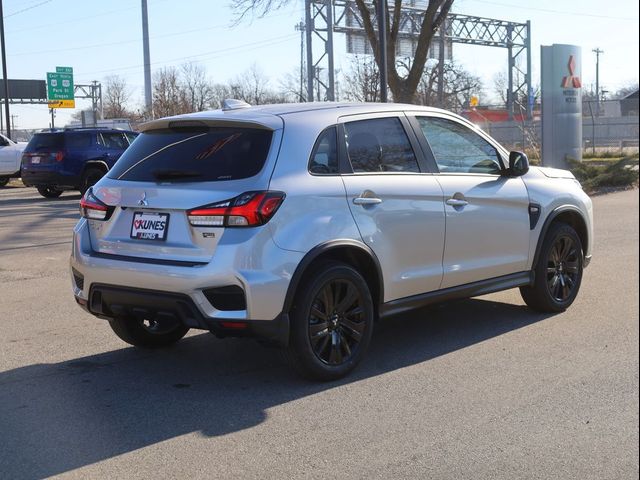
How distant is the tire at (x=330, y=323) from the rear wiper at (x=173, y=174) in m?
1.00

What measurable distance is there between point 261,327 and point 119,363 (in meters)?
1.59

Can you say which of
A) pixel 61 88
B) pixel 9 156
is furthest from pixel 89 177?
pixel 61 88

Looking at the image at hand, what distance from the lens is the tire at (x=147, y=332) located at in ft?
20.1

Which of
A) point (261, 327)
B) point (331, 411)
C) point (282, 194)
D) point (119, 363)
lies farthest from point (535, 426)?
point (119, 363)

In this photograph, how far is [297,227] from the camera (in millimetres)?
4969

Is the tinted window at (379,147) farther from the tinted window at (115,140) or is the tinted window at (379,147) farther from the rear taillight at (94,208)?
the tinted window at (115,140)

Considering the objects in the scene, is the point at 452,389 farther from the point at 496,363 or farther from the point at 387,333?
the point at 387,333

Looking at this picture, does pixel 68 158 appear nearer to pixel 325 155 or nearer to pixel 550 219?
pixel 550 219

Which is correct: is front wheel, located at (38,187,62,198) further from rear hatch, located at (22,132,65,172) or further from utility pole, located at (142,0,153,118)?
utility pole, located at (142,0,153,118)

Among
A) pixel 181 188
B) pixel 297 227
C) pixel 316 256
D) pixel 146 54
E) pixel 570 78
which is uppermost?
pixel 146 54

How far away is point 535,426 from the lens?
14.6 ft

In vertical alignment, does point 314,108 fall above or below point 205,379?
above

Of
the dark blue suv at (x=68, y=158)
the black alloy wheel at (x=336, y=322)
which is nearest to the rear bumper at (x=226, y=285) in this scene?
the black alloy wheel at (x=336, y=322)

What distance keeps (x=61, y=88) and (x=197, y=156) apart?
4590cm
